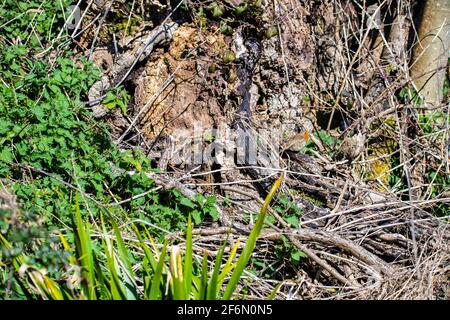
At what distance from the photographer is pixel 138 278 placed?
3549 mm

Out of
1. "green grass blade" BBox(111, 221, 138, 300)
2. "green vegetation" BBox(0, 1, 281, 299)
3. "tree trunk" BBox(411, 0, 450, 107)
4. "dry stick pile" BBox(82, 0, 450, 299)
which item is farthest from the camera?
"tree trunk" BBox(411, 0, 450, 107)

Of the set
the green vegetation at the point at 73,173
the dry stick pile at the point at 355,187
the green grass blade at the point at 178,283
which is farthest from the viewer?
the dry stick pile at the point at 355,187

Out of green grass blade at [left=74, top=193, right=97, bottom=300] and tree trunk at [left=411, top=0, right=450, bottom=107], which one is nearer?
green grass blade at [left=74, top=193, right=97, bottom=300]

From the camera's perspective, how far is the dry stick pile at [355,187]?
3.88 metres

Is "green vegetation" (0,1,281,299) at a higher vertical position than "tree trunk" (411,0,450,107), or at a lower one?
lower

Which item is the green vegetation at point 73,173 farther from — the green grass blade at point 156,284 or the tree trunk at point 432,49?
the tree trunk at point 432,49

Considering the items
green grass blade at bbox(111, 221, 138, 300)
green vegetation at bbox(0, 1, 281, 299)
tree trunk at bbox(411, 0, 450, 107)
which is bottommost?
green grass blade at bbox(111, 221, 138, 300)

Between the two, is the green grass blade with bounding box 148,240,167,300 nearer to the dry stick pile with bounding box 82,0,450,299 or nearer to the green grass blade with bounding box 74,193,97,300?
the green grass blade with bounding box 74,193,97,300

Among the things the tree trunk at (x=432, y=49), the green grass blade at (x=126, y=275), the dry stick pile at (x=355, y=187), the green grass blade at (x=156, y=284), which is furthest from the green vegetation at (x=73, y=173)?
the tree trunk at (x=432, y=49)

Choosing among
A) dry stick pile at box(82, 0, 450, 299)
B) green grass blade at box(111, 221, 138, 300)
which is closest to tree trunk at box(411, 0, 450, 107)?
dry stick pile at box(82, 0, 450, 299)

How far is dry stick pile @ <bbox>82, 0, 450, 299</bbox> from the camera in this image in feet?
12.7

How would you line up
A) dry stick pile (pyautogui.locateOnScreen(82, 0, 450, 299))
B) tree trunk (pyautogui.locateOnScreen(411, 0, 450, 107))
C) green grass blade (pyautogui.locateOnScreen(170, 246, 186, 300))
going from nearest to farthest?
green grass blade (pyautogui.locateOnScreen(170, 246, 186, 300))
dry stick pile (pyautogui.locateOnScreen(82, 0, 450, 299))
tree trunk (pyautogui.locateOnScreen(411, 0, 450, 107))

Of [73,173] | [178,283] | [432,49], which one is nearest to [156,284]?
[178,283]
